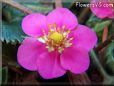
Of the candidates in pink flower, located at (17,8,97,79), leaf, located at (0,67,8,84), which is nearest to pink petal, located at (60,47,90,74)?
pink flower, located at (17,8,97,79)

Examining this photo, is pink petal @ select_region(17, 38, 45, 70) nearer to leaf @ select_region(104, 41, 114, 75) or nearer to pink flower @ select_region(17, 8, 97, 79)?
pink flower @ select_region(17, 8, 97, 79)

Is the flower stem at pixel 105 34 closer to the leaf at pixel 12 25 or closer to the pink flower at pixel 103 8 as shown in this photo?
the pink flower at pixel 103 8

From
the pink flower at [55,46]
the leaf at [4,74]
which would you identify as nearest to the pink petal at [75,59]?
the pink flower at [55,46]

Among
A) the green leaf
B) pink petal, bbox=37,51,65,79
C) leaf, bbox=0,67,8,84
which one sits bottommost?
leaf, bbox=0,67,8,84

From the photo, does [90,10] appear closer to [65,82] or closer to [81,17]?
[81,17]

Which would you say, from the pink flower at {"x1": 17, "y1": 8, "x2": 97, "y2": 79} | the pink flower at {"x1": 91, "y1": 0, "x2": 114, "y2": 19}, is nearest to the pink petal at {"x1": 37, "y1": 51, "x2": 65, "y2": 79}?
the pink flower at {"x1": 17, "y1": 8, "x2": 97, "y2": 79}

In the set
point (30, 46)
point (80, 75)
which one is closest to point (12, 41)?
point (30, 46)

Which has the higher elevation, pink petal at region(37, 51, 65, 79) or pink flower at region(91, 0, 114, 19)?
pink flower at region(91, 0, 114, 19)
